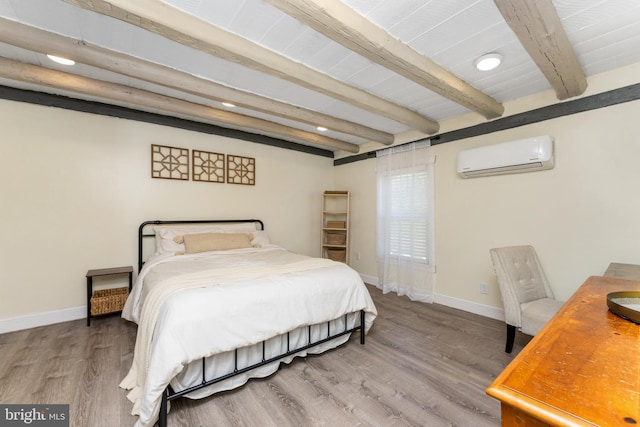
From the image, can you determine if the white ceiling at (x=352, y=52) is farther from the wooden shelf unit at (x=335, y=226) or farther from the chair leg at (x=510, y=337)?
the wooden shelf unit at (x=335, y=226)

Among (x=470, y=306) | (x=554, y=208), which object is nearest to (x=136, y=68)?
(x=554, y=208)

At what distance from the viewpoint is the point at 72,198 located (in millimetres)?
3031

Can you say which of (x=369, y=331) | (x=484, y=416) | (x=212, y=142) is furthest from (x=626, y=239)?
(x=212, y=142)

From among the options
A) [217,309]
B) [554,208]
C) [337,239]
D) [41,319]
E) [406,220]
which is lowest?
[41,319]

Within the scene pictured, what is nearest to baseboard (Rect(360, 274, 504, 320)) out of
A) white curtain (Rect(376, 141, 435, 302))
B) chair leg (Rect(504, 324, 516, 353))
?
white curtain (Rect(376, 141, 435, 302))

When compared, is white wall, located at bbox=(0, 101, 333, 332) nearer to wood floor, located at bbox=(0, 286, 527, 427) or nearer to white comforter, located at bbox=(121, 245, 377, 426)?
wood floor, located at bbox=(0, 286, 527, 427)

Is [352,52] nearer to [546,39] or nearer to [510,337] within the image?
[546,39]

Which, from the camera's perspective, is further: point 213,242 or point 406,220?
point 406,220

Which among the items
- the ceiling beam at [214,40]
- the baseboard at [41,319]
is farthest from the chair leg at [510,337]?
the baseboard at [41,319]

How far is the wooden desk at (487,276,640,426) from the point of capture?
1.80 feet

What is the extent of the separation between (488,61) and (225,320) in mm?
2744

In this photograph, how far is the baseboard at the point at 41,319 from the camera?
2.72 m

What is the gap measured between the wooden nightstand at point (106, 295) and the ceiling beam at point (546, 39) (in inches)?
158

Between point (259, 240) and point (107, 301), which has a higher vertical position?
point (259, 240)
